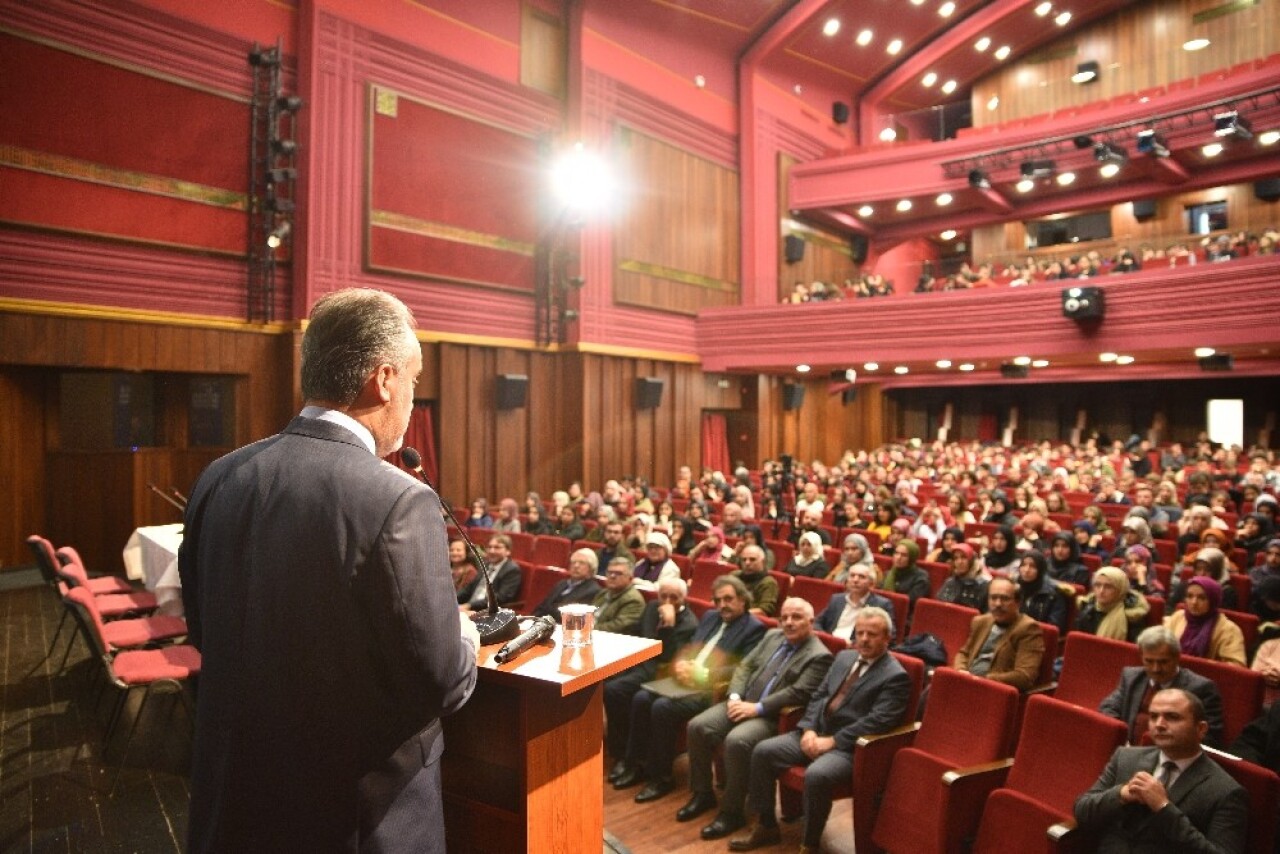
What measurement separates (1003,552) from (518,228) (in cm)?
786

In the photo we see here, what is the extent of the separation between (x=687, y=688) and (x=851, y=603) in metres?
1.17

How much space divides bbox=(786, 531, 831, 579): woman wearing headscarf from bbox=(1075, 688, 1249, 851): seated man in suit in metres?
3.27

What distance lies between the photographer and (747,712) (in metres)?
3.55

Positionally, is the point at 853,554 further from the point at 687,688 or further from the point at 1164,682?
the point at 1164,682

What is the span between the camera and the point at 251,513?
1045 millimetres

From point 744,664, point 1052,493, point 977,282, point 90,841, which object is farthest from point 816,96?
point 90,841

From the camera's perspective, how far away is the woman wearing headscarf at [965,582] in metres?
4.84

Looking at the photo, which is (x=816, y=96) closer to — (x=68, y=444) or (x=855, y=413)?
(x=855, y=413)

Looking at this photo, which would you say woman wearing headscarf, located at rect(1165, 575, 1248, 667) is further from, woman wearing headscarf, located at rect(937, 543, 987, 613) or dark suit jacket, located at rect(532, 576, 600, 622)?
dark suit jacket, located at rect(532, 576, 600, 622)

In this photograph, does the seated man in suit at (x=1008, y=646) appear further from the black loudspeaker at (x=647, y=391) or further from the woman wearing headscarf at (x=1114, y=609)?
the black loudspeaker at (x=647, y=391)

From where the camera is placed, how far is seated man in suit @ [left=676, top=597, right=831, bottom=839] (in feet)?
11.2

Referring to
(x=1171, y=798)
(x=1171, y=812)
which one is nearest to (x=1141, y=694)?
(x=1171, y=798)

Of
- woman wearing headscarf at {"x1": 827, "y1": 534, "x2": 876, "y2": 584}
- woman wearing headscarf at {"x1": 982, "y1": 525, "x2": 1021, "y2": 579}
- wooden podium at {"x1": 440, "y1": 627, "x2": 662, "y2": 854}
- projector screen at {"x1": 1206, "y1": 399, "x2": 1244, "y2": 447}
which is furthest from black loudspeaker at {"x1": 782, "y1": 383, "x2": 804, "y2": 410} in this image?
wooden podium at {"x1": 440, "y1": 627, "x2": 662, "y2": 854}

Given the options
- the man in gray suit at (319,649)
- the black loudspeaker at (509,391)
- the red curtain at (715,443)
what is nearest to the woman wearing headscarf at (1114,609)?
the man in gray suit at (319,649)
